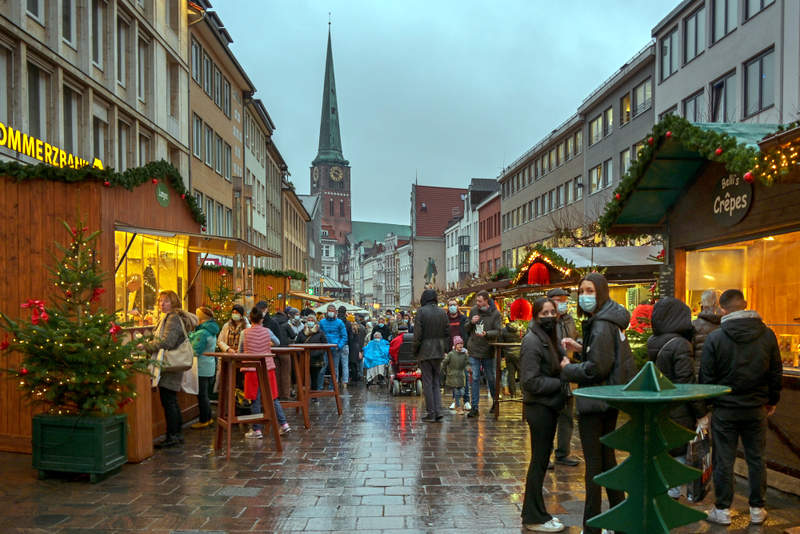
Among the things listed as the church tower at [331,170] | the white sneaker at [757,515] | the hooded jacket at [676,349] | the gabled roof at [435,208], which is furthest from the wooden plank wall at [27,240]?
the church tower at [331,170]

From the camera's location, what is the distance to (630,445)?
4367 millimetres

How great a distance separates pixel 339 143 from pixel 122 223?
135186 mm

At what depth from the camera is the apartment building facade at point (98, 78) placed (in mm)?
14062

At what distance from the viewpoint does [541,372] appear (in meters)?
5.65

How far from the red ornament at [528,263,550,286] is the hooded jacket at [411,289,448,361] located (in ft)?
13.8

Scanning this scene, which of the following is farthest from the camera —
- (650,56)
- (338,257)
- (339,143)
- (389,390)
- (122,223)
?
(338,257)

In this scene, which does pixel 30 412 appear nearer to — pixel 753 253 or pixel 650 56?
pixel 753 253

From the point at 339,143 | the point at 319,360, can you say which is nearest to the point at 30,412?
the point at 319,360

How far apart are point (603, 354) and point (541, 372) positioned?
2.40 ft

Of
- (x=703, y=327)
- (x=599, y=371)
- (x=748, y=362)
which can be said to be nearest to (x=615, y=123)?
(x=703, y=327)

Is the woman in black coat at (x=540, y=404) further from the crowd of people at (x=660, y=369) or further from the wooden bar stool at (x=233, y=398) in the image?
the wooden bar stool at (x=233, y=398)

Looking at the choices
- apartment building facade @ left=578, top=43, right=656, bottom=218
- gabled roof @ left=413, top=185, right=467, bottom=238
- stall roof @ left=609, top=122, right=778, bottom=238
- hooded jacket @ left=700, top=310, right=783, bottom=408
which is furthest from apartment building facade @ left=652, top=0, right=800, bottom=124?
gabled roof @ left=413, top=185, right=467, bottom=238

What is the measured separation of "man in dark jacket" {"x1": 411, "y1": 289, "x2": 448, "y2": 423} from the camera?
11258 mm

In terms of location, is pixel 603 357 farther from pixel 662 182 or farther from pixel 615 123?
pixel 615 123
